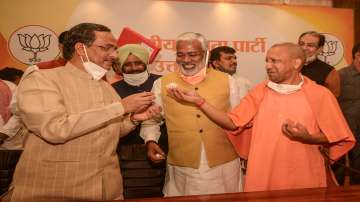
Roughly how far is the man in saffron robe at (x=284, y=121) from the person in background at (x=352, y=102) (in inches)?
62.1

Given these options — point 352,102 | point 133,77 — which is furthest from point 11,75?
point 352,102

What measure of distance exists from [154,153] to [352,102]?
249 centimetres

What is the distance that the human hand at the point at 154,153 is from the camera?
2.79m

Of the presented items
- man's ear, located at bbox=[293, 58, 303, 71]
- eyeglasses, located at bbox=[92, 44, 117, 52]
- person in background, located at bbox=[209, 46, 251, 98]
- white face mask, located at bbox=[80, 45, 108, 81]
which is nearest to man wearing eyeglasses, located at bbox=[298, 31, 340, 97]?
person in background, located at bbox=[209, 46, 251, 98]

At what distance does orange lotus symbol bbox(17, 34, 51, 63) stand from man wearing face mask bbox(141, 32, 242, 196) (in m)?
2.87

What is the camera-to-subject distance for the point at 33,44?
521 centimetres

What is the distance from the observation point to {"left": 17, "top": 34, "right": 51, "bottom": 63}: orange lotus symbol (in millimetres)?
5168

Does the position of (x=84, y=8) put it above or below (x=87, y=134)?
above

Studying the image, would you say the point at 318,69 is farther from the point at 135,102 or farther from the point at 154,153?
the point at 135,102

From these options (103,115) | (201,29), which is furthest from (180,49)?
(201,29)

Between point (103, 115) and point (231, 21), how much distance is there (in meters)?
4.11

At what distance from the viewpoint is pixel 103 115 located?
204 centimetres

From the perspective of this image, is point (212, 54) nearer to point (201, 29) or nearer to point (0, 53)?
point (201, 29)

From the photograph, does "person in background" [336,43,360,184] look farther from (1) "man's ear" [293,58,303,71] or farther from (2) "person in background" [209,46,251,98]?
(1) "man's ear" [293,58,303,71]
